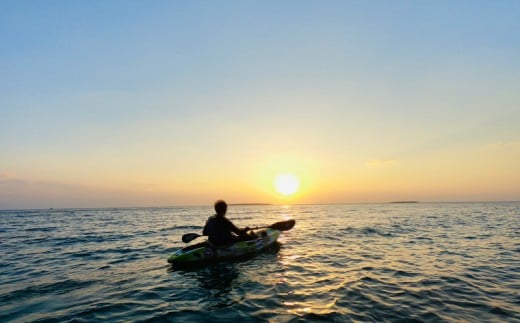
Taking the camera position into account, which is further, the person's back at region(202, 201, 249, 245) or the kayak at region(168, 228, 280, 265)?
the person's back at region(202, 201, 249, 245)

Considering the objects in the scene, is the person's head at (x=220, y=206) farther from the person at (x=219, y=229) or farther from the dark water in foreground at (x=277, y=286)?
the dark water in foreground at (x=277, y=286)

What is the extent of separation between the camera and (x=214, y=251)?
13930 millimetres

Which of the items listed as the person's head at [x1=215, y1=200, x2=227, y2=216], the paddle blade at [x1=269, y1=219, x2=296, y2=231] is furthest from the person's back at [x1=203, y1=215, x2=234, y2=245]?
the paddle blade at [x1=269, y1=219, x2=296, y2=231]

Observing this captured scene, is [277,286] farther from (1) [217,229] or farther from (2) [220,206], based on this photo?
(1) [217,229]

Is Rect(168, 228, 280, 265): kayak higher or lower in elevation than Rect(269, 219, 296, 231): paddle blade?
lower

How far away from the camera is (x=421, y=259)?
45.0ft

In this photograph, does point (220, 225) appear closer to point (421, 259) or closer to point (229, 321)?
point (229, 321)

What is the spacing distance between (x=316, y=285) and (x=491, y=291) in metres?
4.81

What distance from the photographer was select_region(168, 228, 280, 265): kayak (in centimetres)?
1298

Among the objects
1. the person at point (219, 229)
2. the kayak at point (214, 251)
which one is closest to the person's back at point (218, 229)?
the person at point (219, 229)

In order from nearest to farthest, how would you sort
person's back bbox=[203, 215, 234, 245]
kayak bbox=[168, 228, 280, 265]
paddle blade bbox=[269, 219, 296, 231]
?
kayak bbox=[168, 228, 280, 265], person's back bbox=[203, 215, 234, 245], paddle blade bbox=[269, 219, 296, 231]

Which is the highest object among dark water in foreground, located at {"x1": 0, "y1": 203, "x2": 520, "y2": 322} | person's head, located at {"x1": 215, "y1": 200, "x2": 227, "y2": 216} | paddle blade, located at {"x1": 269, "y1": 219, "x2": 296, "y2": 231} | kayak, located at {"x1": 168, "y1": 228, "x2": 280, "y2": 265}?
person's head, located at {"x1": 215, "y1": 200, "x2": 227, "y2": 216}

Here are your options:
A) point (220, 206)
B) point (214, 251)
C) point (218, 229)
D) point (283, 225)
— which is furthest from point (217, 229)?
point (283, 225)

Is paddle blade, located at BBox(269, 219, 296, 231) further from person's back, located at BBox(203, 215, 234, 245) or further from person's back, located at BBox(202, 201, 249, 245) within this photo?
person's back, located at BBox(203, 215, 234, 245)
